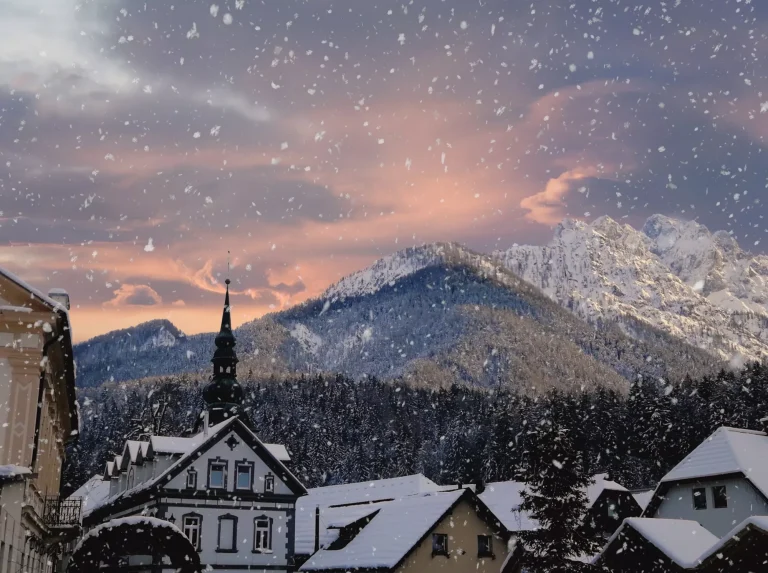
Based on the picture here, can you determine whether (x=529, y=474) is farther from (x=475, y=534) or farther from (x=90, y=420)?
(x=90, y=420)

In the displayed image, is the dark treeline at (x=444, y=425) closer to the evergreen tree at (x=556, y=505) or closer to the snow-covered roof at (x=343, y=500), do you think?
the snow-covered roof at (x=343, y=500)

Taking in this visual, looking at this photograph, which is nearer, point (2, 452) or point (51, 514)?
point (2, 452)

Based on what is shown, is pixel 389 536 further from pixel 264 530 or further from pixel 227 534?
pixel 227 534

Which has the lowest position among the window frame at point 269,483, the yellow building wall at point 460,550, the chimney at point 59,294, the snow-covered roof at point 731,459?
the yellow building wall at point 460,550

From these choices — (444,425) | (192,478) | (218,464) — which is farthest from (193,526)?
(444,425)

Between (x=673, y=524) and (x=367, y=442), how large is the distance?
113 meters

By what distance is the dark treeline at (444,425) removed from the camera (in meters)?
96.8

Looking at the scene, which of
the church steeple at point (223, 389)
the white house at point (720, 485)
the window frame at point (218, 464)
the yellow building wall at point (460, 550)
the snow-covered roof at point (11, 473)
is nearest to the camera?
the snow-covered roof at point (11, 473)

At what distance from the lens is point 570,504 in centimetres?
3388

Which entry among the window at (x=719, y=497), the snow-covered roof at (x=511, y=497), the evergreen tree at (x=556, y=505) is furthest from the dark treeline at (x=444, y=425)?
the window at (x=719, y=497)

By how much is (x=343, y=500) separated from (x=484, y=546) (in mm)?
19848

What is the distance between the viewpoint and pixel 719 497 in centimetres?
4031

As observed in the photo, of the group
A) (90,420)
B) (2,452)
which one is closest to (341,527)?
(2,452)

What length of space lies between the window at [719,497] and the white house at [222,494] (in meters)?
21.5
